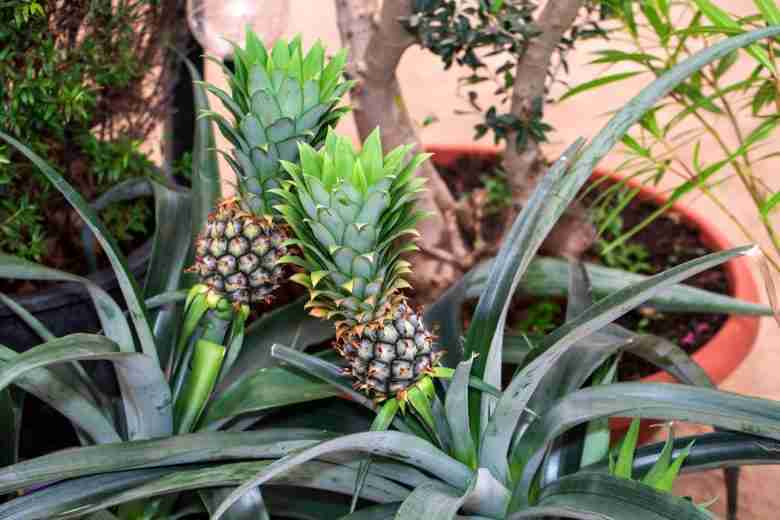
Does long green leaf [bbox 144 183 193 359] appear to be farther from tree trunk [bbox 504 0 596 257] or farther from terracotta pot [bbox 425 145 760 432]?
tree trunk [bbox 504 0 596 257]

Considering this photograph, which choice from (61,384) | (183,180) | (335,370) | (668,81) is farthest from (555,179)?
(183,180)

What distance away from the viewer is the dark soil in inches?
48.8

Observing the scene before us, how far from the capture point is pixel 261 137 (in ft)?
2.50

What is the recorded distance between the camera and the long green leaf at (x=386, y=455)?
1.90ft

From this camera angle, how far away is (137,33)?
1162 millimetres

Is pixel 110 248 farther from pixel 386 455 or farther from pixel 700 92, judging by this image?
pixel 700 92

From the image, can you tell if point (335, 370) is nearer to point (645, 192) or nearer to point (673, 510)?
point (673, 510)

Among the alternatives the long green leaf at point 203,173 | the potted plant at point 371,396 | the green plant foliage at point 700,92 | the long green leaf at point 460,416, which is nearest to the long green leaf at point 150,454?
the potted plant at point 371,396

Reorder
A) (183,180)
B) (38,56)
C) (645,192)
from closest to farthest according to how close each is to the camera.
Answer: (38,56), (183,180), (645,192)

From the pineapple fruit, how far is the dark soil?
0.42 m

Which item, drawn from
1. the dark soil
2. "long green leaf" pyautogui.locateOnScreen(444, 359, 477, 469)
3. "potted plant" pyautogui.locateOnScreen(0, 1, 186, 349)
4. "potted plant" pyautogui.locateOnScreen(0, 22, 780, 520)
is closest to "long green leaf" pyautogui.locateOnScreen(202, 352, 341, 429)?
"potted plant" pyautogui.locateOnScreen(0, 22, 780, 520)

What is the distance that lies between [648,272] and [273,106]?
2.57 feet

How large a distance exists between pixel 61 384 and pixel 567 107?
153 cm

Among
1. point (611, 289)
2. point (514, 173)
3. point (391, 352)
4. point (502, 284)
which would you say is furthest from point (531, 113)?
point (391, 352)
